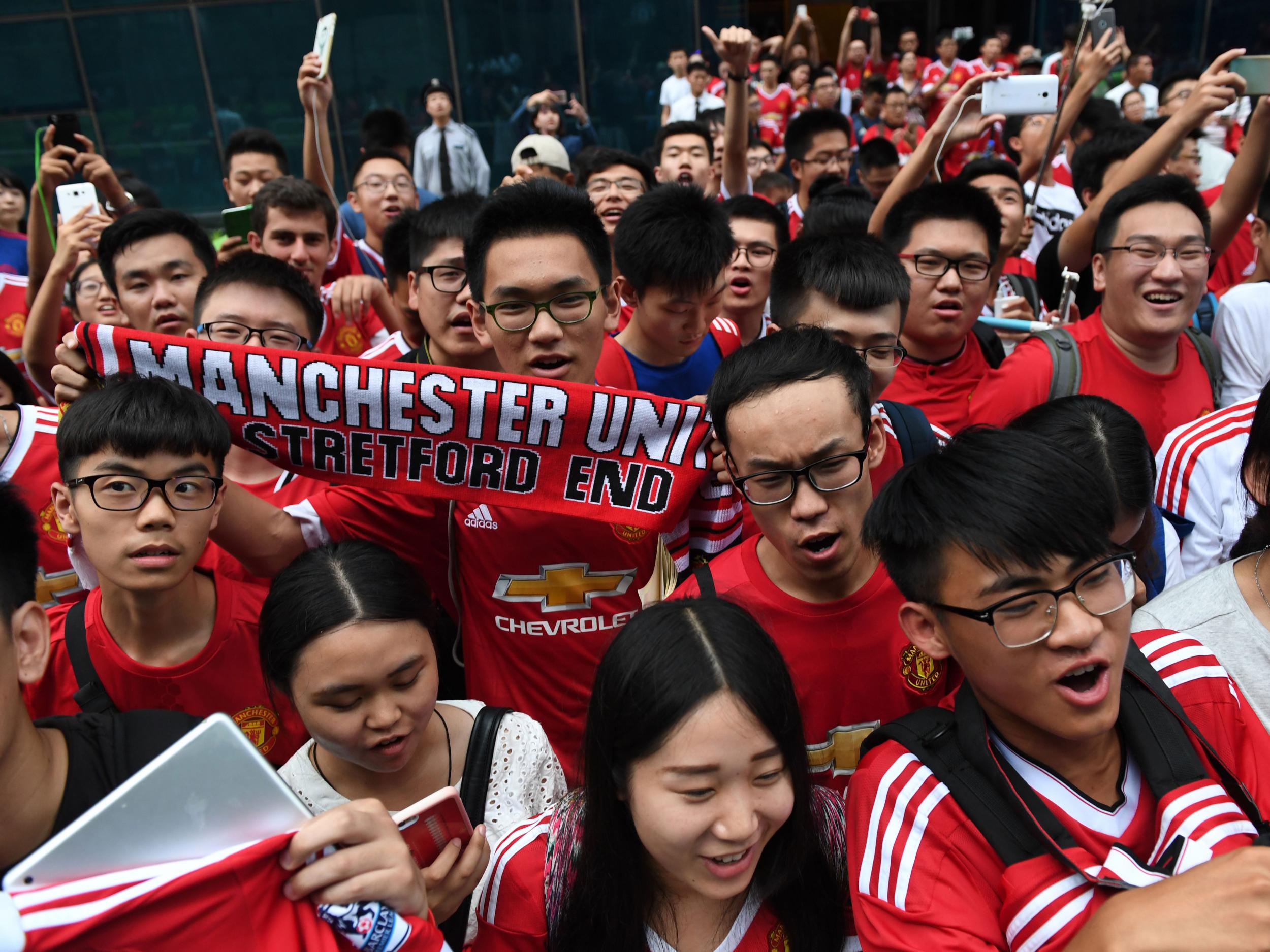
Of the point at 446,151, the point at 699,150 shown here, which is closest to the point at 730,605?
the point at 699,150

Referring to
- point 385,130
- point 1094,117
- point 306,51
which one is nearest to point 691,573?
point 1094,117

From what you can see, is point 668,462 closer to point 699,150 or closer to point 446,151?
point 699,150

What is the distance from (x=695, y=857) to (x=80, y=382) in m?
1.96

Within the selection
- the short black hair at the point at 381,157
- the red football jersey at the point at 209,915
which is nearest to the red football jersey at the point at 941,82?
the short black hair at the point at 381,157

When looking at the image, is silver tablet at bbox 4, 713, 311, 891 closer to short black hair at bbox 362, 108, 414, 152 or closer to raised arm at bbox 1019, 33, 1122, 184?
raised arm at bbox 1019, 33, 1122, 184

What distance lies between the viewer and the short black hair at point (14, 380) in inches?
133

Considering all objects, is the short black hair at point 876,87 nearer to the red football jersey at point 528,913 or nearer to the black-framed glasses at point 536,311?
the black-framed glasses at point 536,311

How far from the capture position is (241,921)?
4.44ft

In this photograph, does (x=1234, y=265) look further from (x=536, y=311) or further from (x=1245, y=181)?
(x=536, y=311)

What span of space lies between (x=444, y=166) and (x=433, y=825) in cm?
958

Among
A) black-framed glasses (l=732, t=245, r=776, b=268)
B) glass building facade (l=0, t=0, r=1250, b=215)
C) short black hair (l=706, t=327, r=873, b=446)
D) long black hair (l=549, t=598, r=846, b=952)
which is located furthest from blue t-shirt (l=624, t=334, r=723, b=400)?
glass building facade (l=0, t=0, r=1250, b=215)

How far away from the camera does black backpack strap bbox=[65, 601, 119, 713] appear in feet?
7.39

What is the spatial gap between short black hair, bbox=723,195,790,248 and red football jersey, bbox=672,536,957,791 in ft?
8.96

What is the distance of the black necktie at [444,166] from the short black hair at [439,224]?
6.56m
